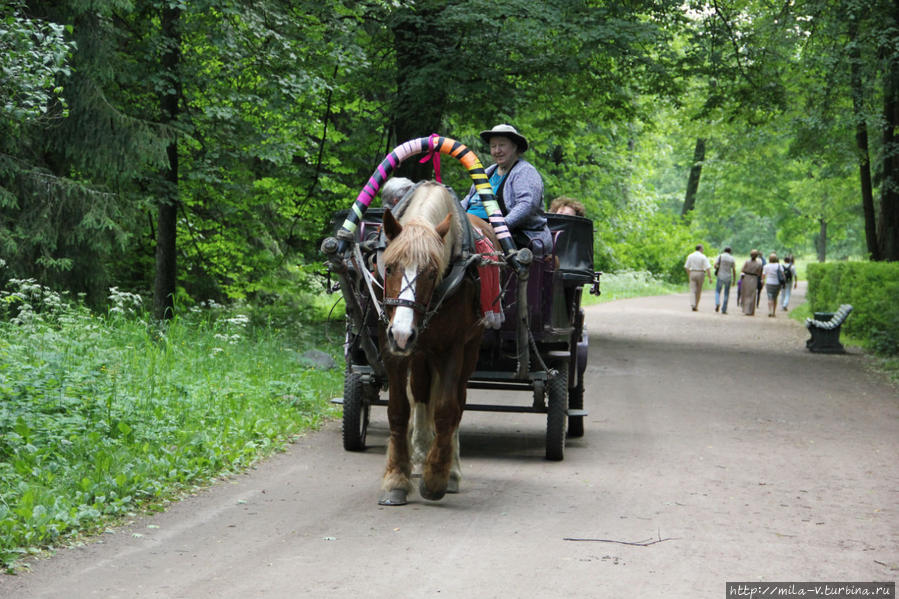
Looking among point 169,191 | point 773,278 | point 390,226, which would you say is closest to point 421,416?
point 390,226

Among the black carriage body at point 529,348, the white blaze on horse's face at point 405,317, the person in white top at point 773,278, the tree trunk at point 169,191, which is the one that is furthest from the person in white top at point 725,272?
the white blaze on horse's face at point 405,317

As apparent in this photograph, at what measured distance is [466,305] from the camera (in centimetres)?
711

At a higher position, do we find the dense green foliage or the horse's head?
the dense green foliage

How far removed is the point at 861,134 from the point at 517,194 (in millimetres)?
16892

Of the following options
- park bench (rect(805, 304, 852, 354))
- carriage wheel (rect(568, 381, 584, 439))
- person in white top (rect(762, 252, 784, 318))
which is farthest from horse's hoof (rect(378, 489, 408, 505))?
person in white top (rect(762, 252, 784, 318))

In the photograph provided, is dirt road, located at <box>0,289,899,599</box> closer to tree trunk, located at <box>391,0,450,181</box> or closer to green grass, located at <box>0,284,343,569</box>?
green grass, located at <box>0,284,343,569</box>

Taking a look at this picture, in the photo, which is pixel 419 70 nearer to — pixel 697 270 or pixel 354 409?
pixel 354 409

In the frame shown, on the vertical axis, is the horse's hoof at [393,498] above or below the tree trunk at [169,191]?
below

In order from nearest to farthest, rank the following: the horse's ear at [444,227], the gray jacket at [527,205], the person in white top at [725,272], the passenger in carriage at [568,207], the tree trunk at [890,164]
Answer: the horse's ear at [444,227] → the gray jacket at [527,205] → the passenger in carriage at [568,207] → the tree trunk at [890,164] → the person in white top at [725,272]

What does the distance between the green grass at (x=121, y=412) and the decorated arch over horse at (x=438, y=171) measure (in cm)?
204

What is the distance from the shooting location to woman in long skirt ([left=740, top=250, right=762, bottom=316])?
31375 mm

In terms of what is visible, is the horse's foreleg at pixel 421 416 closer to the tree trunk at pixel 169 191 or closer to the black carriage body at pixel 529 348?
the black carriage body at pixel 529 348

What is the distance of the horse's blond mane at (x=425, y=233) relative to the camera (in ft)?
21.3

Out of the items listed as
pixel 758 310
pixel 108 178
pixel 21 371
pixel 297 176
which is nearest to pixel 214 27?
pixel 108 178
